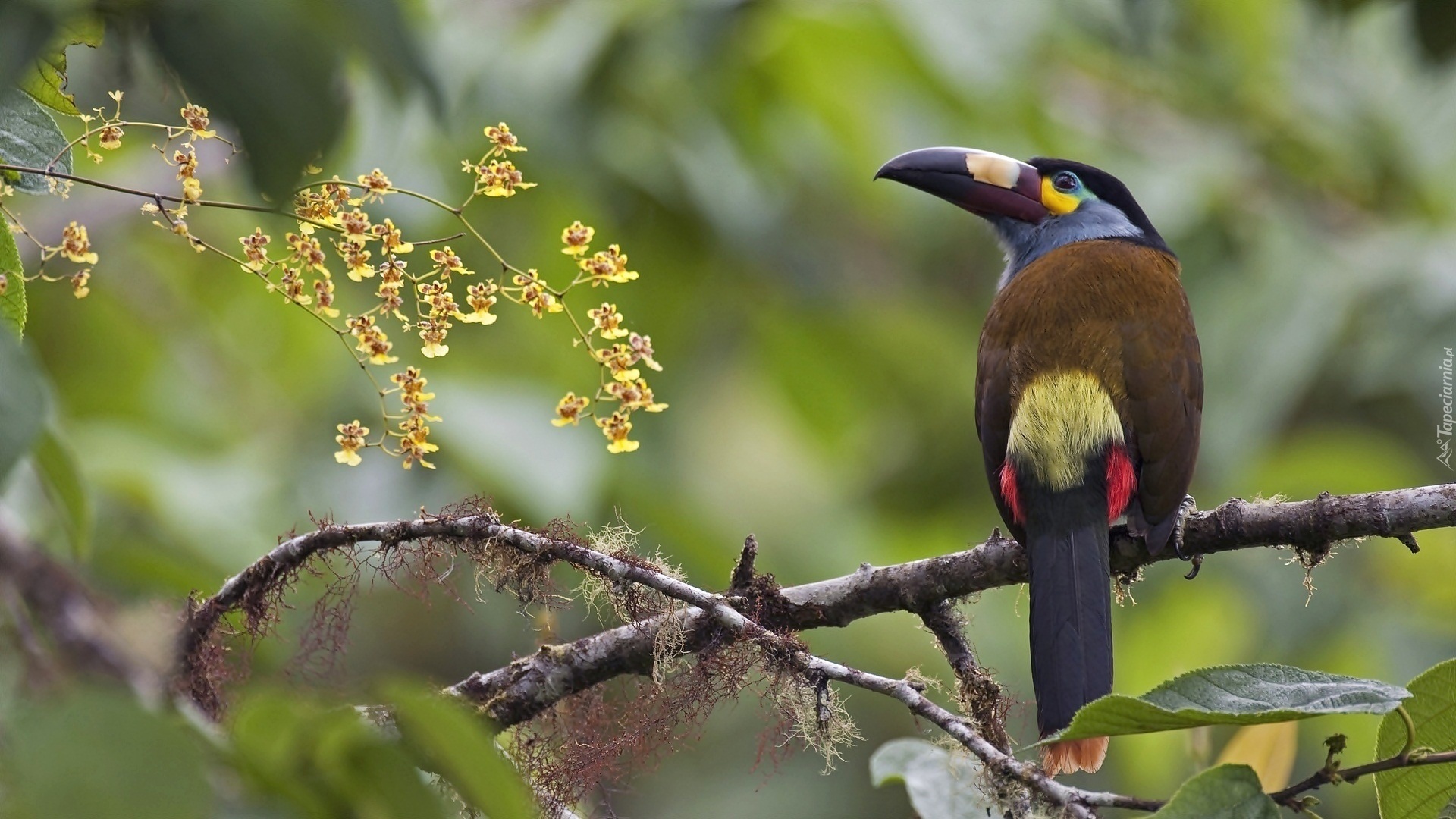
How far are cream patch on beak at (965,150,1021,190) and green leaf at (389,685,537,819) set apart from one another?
256 cm

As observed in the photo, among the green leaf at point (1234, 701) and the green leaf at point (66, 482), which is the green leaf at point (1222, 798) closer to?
the green leaf at point (1234, 701)

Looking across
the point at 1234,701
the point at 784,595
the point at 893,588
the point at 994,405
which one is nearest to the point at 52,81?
the point at 784,595

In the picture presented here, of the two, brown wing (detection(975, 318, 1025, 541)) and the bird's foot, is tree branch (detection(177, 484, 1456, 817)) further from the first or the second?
brown wing (detection(975, 318, 1025, 541))

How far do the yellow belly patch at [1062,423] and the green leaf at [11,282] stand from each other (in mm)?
1664

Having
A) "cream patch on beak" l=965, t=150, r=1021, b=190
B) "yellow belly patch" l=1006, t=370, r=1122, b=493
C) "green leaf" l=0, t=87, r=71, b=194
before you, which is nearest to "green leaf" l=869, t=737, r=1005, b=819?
"yellow belly patch" l=1006, t=370, r=1122, b=493

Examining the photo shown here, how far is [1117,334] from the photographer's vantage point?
266cm

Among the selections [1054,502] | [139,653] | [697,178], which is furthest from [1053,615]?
[697,178]

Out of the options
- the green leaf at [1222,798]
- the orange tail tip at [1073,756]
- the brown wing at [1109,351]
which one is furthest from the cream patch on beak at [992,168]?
the green leaf at [1222,798]

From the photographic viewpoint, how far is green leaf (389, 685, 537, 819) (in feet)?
2.75

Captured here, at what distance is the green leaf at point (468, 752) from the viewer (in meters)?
0.84

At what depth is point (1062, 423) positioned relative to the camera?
2547 mm

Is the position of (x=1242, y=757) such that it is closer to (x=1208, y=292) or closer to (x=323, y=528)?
(x=323, y=528)

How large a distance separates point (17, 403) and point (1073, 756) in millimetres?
1560

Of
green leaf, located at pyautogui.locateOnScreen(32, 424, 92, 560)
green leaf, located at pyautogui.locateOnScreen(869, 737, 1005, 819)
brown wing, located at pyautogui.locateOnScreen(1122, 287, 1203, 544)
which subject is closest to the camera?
green leaf, located at pyautogui.locateOnScreen(32, 424, 92, 560)
